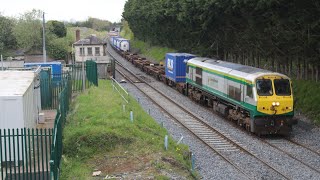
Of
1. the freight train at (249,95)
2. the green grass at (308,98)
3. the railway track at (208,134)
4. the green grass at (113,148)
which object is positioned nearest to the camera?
the green grass at (113,148)

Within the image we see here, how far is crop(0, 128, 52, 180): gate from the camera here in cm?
1337

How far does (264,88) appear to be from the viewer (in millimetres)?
21297

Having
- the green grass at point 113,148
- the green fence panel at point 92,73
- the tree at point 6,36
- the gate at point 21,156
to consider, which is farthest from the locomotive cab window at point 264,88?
the tree at point 6,36

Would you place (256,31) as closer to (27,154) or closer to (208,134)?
(208,134)

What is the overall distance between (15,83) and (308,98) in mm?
15838

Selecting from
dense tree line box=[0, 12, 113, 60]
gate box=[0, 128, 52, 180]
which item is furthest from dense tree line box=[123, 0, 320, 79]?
dense tree line box=[0, 12, 113, 60]

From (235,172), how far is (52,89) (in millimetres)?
13483

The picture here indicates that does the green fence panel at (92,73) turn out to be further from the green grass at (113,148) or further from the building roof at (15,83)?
the green grass at (113,148)

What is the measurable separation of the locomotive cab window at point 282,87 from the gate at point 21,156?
37.1 ft

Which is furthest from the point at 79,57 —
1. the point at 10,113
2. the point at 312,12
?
the point at 10,113

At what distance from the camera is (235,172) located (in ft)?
52.8

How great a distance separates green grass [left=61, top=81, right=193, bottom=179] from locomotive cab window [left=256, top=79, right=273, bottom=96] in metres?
4.81

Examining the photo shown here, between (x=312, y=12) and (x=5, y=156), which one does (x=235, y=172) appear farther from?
(x=312, y=12)

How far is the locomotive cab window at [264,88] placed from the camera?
21.2 metres
